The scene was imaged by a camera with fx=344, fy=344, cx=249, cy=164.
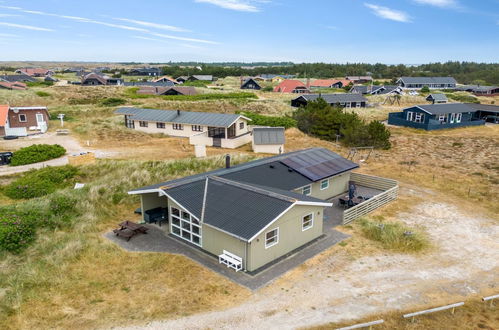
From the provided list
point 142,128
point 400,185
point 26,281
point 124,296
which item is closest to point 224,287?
point 124,296

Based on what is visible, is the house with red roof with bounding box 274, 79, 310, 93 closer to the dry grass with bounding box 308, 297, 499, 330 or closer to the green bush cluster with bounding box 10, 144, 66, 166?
the green bush cluster with bounding box 10, 144, 66, 166

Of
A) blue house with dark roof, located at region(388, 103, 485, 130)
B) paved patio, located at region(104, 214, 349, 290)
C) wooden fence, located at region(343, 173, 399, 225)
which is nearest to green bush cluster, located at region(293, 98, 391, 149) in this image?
wooden fence, located at region(343, 173, 399, 225)

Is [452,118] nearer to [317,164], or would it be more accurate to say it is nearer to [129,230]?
[317,164]

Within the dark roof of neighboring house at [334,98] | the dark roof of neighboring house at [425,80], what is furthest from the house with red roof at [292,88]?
the dark roof of neighboring house at [425,80]

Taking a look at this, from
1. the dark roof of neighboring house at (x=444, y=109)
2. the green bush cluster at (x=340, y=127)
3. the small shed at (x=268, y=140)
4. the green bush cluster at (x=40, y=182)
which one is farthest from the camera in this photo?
the dark roof of neighboring house at (x=444, y=109)

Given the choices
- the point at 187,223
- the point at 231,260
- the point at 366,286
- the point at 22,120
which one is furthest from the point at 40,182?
the point at 366,286

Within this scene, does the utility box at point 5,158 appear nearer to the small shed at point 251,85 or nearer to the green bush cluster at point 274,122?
the green bush cluster at point 274,122
